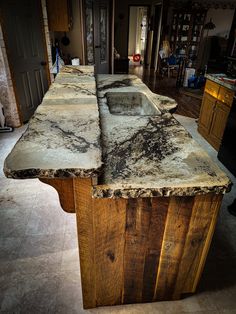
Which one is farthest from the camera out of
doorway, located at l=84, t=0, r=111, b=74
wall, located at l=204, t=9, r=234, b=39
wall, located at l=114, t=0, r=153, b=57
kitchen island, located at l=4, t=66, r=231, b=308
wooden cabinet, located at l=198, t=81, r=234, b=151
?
wall, located at l=204, t=9, r=234, b=39

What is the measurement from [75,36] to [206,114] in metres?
3.10

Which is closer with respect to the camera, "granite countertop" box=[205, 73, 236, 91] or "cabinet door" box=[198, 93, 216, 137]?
"granite countertop" box=[205, 73, 236, 91]

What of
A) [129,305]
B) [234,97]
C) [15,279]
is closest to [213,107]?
[234,97]

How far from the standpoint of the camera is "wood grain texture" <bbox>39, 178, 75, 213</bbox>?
107cm

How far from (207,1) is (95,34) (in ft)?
16.5

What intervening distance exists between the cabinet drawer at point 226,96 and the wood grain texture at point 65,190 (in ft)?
8.21

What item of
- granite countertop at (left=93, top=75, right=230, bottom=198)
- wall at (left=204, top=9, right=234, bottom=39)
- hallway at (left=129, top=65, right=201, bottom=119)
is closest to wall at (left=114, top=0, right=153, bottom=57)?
hallway at (left=129, top=65, right=201, bottom=119)

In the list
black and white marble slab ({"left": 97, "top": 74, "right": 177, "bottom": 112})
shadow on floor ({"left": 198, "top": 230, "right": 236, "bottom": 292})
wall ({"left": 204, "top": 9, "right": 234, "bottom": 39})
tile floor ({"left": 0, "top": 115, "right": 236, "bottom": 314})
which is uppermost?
wall ({"left": 204, "top": 9, "right": 234, "bottom": 39})

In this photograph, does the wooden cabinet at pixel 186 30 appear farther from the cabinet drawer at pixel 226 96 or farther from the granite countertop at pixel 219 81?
the cabinet drawer at pixel 226 96

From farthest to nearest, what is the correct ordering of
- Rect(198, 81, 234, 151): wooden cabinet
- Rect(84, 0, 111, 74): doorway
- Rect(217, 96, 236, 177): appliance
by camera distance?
Rect(84, 0, 111, 74): doorway < Rect(198, 81, 234, 151): wooden cabinet < Rect(217, 96, 236, 177): appliance

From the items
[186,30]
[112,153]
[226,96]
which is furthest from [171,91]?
[112,153]

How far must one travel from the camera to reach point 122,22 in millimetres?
8719

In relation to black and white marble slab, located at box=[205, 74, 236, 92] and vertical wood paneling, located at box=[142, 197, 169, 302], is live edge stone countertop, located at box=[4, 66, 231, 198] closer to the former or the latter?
vertical wood paneling, located at box=[142, 197, 169, 302]

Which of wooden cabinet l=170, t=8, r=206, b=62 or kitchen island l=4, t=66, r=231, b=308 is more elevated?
wooden cabinet l=170, t=8, r=206, b=62
